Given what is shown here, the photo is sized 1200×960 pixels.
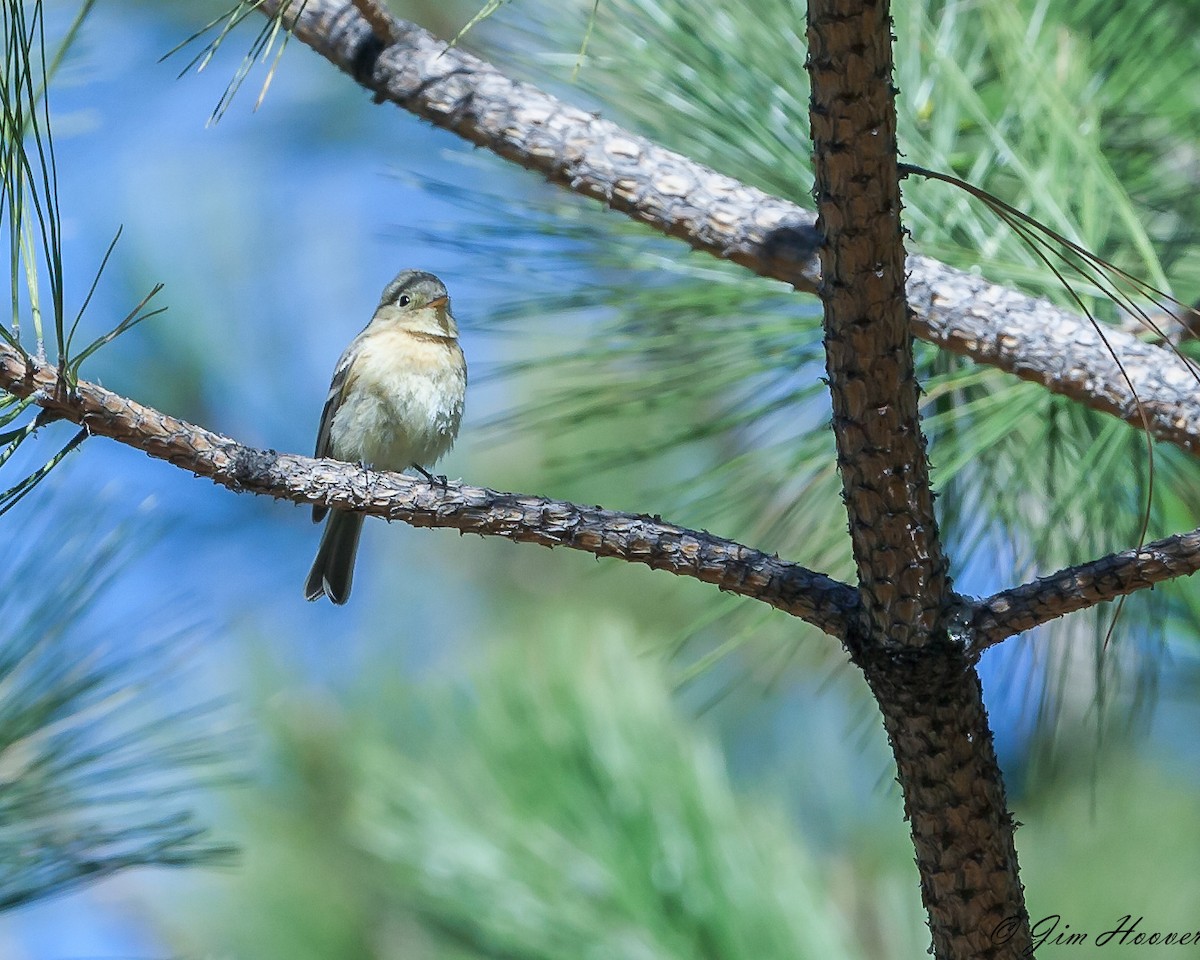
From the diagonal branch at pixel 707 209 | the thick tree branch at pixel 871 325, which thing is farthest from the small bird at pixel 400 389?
the thick tree branch at pixel 871 325

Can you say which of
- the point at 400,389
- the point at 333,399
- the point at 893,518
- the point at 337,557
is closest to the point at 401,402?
the point at 400,389

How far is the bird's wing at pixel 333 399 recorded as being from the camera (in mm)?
3161

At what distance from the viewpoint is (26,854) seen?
5.53 ft

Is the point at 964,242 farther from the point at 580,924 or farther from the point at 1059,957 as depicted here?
the point at 1059,957

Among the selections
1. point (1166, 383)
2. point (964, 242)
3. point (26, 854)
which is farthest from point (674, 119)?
point (26, 854)

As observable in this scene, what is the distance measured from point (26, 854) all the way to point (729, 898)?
1029 mm

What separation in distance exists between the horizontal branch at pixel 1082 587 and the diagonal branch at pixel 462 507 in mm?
126

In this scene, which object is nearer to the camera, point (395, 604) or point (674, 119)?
point (674, 119)

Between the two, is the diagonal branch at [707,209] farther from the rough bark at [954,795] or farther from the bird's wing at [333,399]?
the bird's wing at [333,399]

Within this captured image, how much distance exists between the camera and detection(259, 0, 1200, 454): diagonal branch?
1621mm

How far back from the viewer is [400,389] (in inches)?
116

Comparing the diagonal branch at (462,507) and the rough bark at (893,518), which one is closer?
the rough bark at (893,518)

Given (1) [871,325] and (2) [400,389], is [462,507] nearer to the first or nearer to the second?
(1) [871,325]

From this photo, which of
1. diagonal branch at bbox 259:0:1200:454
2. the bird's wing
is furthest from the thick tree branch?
the bird's wing
